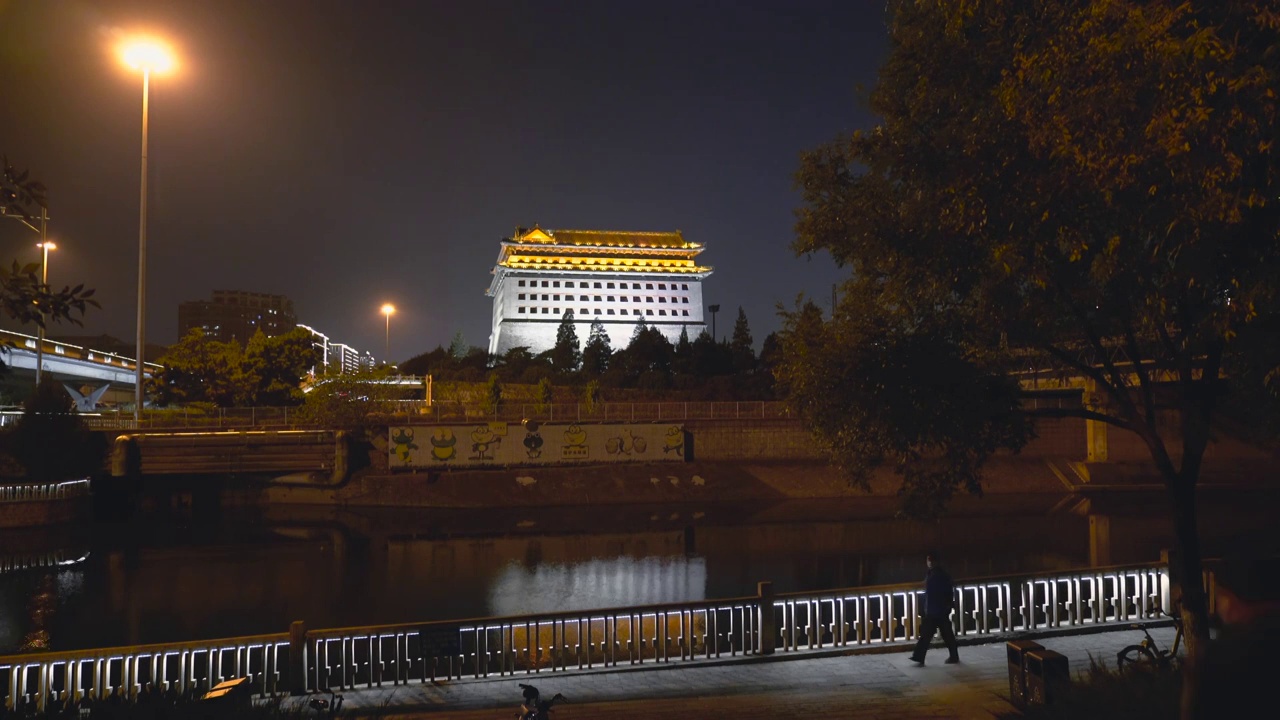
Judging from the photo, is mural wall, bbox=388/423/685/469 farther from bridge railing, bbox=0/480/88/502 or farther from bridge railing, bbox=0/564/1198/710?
bridge railing, bbox=0/564/1198/710

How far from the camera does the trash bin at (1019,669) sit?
873 centimetres

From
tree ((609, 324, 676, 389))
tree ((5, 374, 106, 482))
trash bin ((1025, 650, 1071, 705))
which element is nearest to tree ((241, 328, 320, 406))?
tree ((5, 374, 106, 482))

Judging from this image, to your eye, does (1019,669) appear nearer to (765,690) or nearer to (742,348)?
(765,690)

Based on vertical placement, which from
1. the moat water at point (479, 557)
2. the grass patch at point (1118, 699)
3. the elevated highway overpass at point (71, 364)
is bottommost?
the moat water at point (479, 557)

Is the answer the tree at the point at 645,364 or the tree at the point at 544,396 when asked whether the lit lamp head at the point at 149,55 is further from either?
the tree at the point at 645,364

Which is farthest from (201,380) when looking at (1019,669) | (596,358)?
(1019,669)

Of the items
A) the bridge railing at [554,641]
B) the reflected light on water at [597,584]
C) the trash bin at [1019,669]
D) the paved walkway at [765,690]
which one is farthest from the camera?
the reflected light on water at [597,584]

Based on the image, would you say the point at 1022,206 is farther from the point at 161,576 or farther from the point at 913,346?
the point at 161,576

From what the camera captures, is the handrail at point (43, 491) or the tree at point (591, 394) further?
the tree at point (591, 394)

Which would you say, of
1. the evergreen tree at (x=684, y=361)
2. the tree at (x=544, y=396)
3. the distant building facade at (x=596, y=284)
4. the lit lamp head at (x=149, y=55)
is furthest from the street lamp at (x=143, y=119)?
the distant building facade at (x=596, y=284)

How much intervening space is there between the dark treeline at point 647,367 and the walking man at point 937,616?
167 ft

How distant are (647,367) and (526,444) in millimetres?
33126

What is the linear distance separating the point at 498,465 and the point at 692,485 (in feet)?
33.9

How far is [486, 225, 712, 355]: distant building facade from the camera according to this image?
4269 inches
